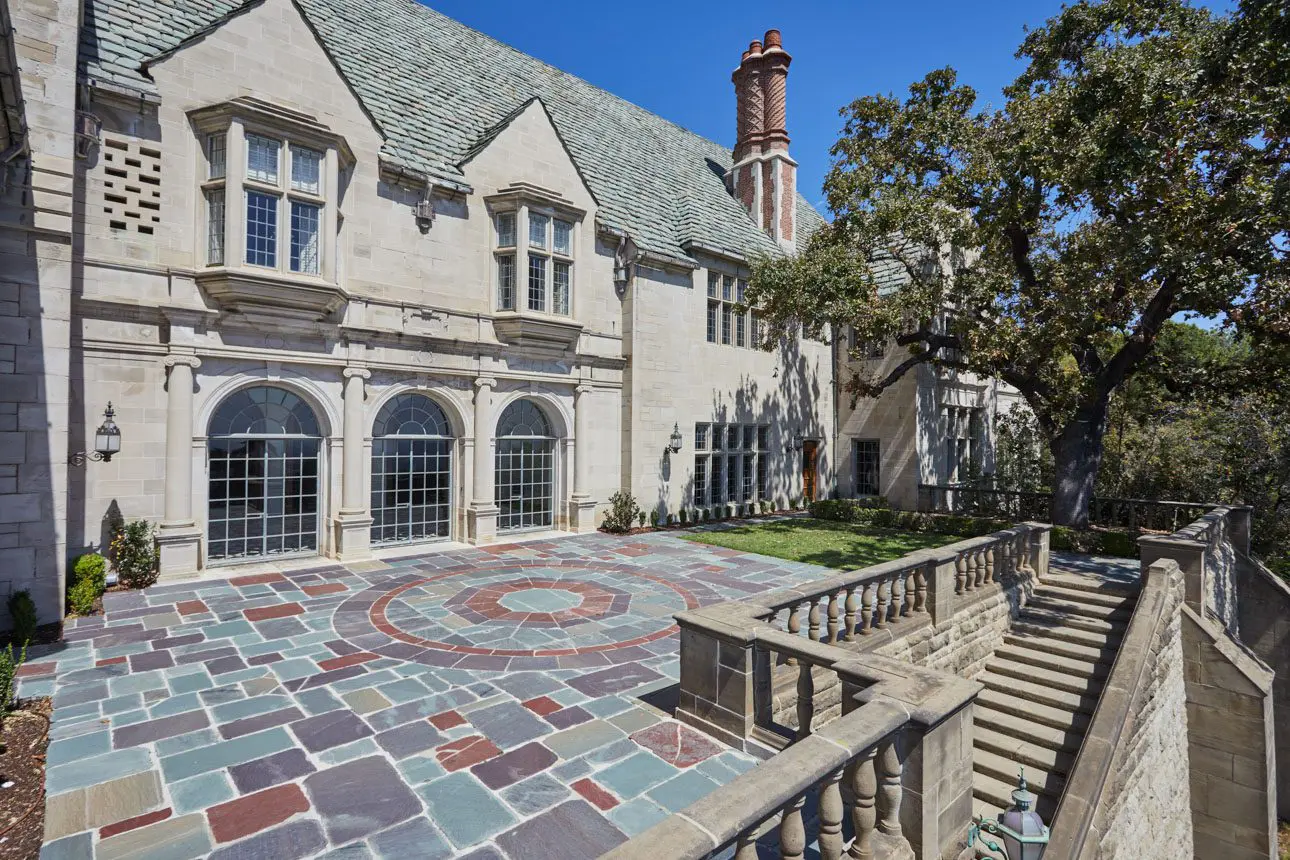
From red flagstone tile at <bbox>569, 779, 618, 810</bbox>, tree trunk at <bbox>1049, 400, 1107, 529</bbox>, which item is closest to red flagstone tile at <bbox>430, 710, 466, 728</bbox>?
red flagstone tile at <bbox>569, 779, 618, 810</bbox>

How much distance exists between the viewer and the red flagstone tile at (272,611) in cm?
913

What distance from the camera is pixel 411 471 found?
14.8 m

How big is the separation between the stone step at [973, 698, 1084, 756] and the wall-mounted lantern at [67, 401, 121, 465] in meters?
15.3

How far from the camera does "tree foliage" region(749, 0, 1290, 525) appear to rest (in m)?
11.7

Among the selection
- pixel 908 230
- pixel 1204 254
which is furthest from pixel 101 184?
pixel 1204 254

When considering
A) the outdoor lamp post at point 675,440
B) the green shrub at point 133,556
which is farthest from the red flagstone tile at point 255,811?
the outdoor lamp post at point 675,440

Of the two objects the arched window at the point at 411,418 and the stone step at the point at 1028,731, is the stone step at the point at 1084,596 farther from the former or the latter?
the arched window at the point at 411,418

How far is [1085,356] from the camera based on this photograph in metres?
16.6

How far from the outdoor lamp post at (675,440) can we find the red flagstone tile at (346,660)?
1250cm

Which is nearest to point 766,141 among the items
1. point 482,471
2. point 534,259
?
point 534,259

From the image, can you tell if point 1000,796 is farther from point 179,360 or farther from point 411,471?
point 179,360

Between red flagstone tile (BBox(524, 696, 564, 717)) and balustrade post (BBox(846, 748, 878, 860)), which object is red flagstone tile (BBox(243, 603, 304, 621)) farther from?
balustrade post (BBox(846, 748, 878, 860))

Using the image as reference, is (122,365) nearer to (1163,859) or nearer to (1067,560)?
(1163,859)

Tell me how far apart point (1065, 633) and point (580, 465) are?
11946mm
